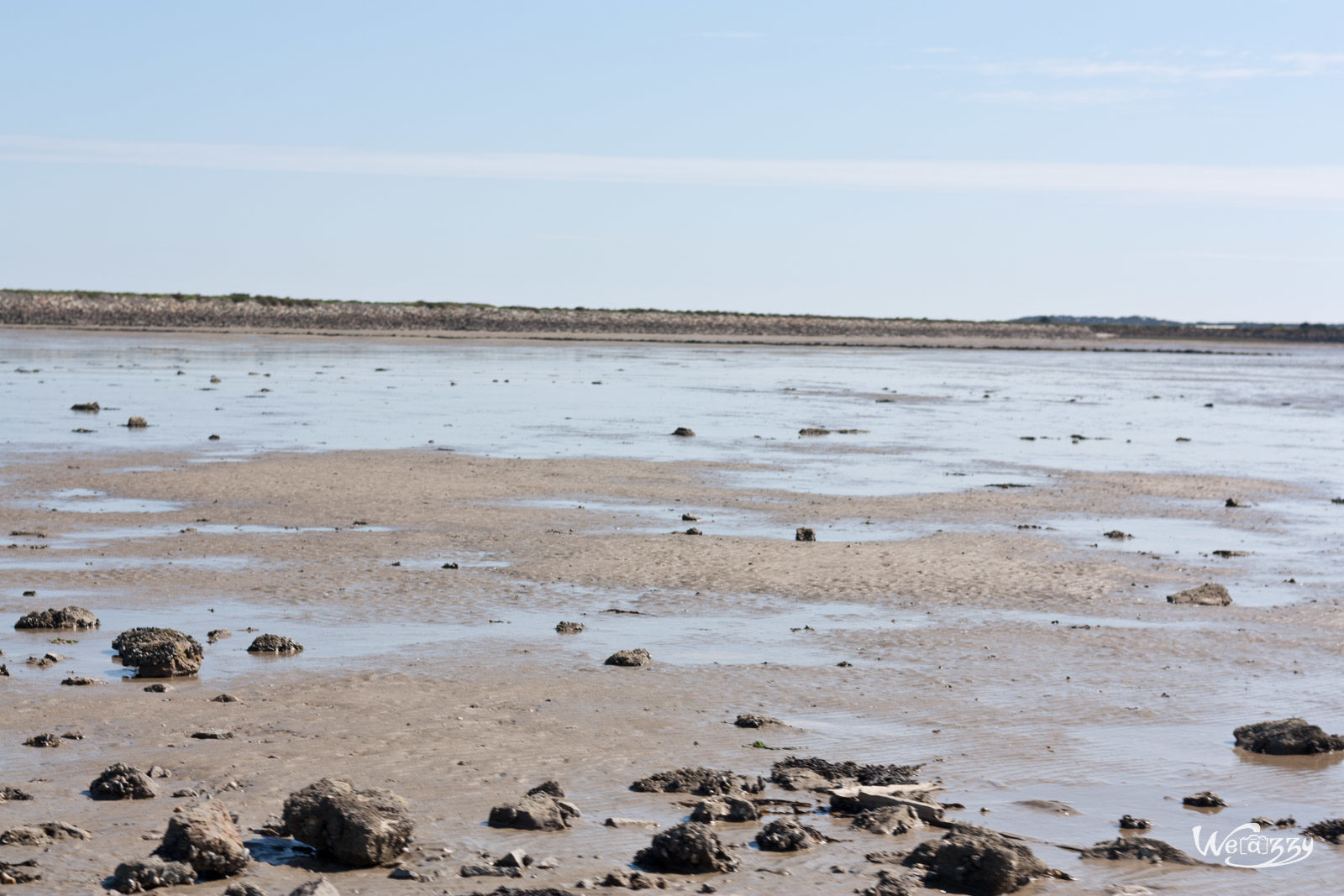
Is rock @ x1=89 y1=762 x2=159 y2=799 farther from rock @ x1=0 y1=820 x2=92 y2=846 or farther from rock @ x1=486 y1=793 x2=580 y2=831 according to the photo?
rock @ x1=486 y1=793 x2=580 y2=831

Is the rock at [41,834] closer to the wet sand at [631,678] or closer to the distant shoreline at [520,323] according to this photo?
the wet sand at [631,678]

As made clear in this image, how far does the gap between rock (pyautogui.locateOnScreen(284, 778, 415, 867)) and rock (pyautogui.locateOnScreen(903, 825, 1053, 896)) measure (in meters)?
2.52

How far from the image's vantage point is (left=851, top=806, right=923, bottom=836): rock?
7445 mm

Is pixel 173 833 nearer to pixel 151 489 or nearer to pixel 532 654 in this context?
pixel 532 654

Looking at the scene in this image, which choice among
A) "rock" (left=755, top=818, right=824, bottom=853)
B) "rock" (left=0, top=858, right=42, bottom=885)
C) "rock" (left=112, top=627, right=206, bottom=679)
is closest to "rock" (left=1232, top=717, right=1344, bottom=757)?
"rock" (left=755, top=818, right=824, bottom=853)

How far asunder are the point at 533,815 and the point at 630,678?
130 inches

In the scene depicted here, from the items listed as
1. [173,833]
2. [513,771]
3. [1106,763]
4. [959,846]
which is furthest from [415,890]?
[1106,763]

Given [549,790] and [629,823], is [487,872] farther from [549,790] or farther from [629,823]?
[549,790]

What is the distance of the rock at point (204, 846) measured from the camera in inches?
254

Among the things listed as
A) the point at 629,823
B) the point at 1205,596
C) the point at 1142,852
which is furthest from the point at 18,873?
the point at 1205,596

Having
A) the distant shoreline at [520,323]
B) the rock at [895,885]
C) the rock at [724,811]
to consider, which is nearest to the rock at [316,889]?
the rock at [724,811]

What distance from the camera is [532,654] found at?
1126 centimetres

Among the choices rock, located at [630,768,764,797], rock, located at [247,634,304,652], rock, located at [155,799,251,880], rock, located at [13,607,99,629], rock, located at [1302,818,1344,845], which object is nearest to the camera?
rock, located at [155,799,251,880]

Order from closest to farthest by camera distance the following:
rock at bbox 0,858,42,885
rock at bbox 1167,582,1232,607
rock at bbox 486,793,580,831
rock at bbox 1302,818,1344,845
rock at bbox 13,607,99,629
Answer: rock at bbox 0,858,42,885 < rock at bbox 486,793,580,831 < rock at bbox 1302,818,1344,845 < rock at bbox 13,607,99,629 < rock at bbox 1167,582,1232,607
